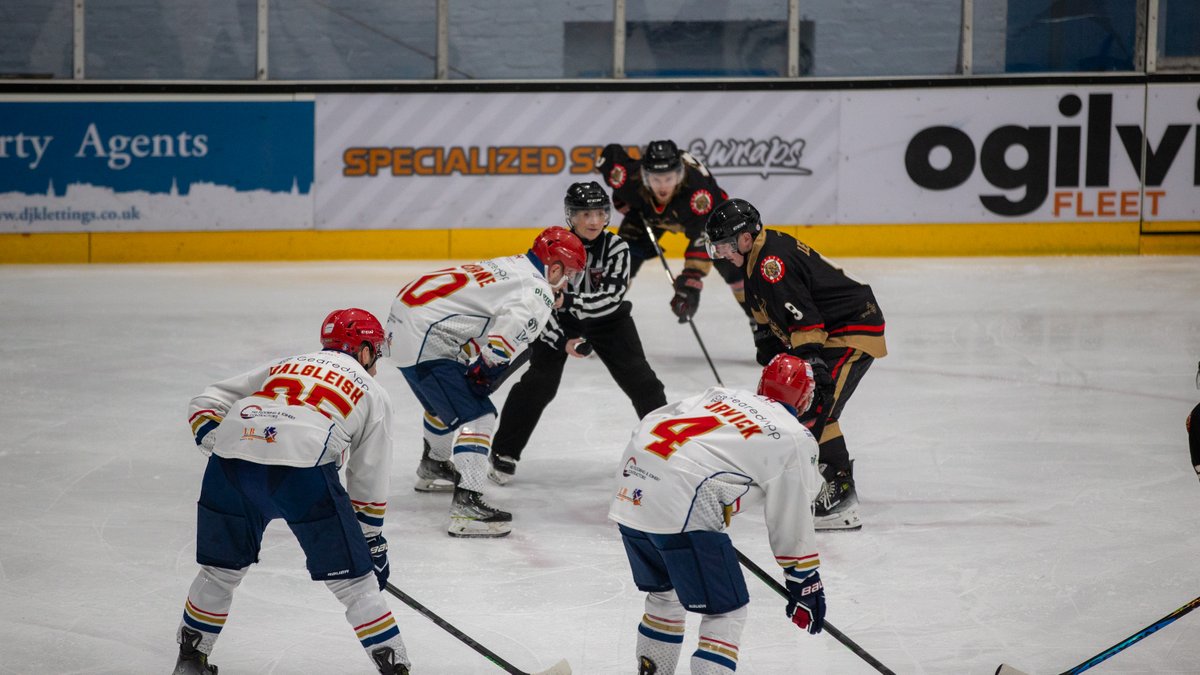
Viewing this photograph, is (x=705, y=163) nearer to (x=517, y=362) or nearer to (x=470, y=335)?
(x=517, y=362)

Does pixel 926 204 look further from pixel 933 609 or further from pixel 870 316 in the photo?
pixel 933 609

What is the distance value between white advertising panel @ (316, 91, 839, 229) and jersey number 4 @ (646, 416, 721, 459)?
7277mm

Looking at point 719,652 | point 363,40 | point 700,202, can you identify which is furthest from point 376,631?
point 363,40

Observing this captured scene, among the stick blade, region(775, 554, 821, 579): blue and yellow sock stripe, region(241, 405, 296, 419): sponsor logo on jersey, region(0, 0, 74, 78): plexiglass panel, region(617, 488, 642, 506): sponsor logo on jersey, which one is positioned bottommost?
the stick blade

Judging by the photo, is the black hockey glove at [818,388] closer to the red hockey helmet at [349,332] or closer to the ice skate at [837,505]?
the ice skate at [837,505]

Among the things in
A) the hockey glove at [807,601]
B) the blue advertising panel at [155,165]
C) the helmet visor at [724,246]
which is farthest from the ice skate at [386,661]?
the blue advertising panel at [155,165]

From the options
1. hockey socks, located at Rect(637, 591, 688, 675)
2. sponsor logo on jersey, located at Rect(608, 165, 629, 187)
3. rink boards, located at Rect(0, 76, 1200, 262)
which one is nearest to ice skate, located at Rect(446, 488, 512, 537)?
hockey socks, located at Rect(637, 591, 688, 675)

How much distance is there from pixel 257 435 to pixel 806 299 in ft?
6.12

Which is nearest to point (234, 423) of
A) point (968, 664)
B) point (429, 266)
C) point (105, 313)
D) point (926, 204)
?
point (968, 664)

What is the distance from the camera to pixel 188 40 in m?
10.4

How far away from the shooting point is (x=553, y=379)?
17.6ft

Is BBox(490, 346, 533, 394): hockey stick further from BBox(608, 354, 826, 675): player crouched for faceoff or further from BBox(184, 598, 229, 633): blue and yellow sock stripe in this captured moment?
BBox(608, 354, 826, 675): player crouched for faceoff

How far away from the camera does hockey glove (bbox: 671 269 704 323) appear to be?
270 inches

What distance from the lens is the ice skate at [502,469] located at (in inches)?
211
